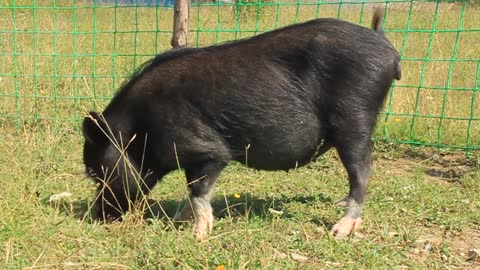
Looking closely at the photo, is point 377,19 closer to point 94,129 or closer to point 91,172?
point 94,129

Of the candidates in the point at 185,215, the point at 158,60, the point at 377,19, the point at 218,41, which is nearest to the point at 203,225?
the point at 185,215

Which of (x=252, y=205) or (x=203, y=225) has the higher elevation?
(x=203, y=225)

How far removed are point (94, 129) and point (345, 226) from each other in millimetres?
1618

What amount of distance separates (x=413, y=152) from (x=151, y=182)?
8.84ft

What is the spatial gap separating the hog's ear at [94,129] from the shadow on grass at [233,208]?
380 millimetres

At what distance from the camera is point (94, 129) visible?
3.66 meters

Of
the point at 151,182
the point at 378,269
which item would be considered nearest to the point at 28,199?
the point at 151,182

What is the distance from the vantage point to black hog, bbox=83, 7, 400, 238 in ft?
11.7

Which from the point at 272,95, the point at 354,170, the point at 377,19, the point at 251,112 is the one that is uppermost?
the point at 377,19

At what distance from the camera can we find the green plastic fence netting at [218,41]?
5559 millimetres

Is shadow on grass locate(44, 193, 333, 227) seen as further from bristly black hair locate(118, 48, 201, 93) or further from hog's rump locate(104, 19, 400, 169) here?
bristly black hair locate(118, 48, 201, 93)

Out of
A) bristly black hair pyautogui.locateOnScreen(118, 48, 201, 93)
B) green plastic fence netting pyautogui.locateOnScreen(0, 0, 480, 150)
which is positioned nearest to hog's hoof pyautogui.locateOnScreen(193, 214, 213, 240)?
bristly black hair pyautogui.locateOnScreen(118, 48, 201, 93)

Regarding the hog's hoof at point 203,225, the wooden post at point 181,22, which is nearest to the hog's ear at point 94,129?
the hog's hoof at point 203,225

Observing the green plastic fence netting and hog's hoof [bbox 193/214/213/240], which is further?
the green plastic fence netting
